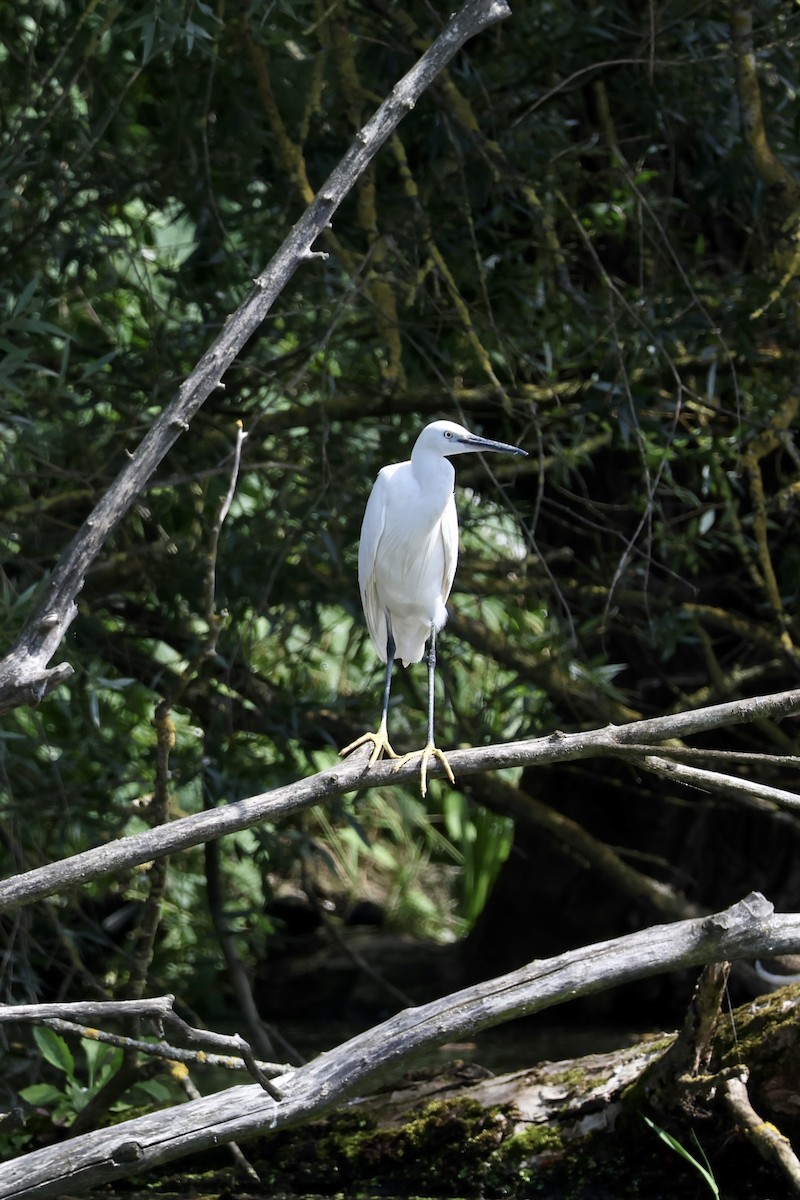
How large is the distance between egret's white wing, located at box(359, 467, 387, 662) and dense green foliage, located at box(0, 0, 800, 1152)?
0.32 meters

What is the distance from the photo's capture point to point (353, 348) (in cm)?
431

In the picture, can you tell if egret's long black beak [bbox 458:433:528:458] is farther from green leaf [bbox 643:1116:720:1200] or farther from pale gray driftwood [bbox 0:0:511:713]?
Result: green leaf [bbox 643:1116:720:1200]

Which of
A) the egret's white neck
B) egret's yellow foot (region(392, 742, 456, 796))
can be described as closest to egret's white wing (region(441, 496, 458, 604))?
the egret's white neck

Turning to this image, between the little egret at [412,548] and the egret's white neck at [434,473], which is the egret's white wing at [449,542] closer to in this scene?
the little egret at [412,548]

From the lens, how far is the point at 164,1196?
281 centimetres

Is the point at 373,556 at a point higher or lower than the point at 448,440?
lower

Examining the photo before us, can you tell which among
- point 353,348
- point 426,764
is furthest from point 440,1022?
point 353,348

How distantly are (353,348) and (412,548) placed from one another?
144 centimetres

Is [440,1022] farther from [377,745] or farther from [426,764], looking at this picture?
[377,745]

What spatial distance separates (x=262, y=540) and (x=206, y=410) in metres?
0.46

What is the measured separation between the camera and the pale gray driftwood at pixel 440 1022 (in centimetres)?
231

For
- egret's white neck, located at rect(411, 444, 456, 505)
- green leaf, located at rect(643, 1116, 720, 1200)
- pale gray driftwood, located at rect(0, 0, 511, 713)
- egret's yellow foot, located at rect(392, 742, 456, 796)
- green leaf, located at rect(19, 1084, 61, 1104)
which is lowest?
green leaf, located at rect(643, 1116, 720, 1200)

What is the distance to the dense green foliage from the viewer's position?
3521mm

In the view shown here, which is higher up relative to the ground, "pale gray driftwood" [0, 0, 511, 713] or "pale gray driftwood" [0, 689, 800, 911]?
"pale gray driftwood" [0, 0, 511, 713]
